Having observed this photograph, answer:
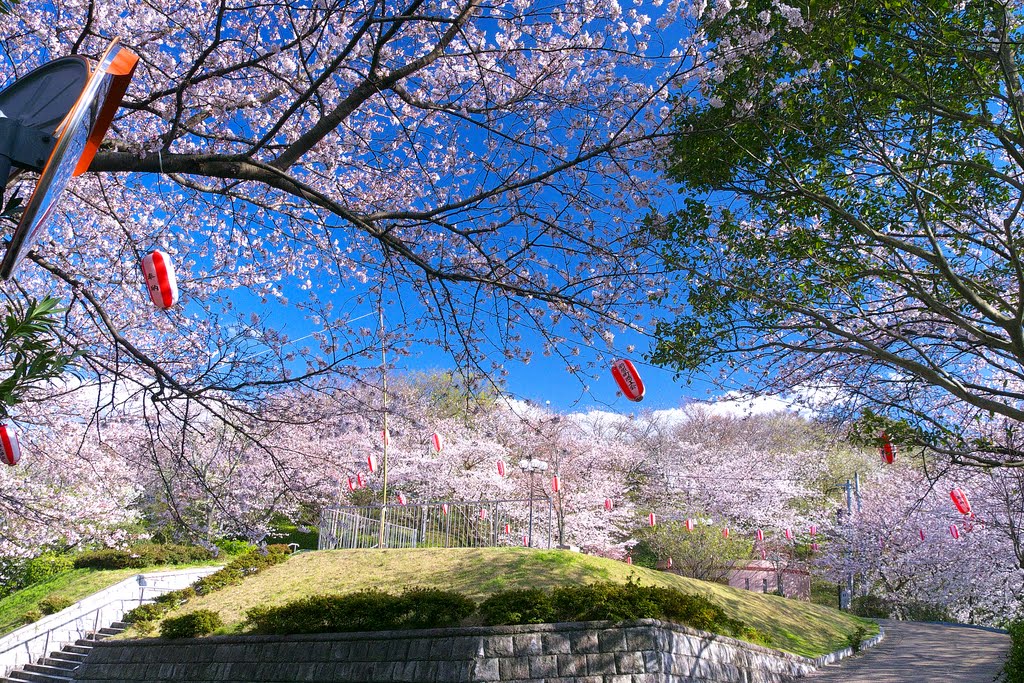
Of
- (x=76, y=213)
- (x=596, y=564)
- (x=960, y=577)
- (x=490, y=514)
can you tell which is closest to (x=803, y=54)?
(x=76, y=213)

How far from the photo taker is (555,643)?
8055 millimetres

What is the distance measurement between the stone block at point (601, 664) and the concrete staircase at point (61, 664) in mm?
9857

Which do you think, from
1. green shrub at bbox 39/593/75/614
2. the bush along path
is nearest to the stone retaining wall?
the bush along path

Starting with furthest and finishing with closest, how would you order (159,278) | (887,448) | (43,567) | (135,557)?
(43,567) < (135,557) < (887,448) < (159,278)

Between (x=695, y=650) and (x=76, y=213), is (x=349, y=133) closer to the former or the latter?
(x=76, y=213)

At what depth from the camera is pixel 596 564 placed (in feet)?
39.3

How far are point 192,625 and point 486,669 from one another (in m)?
5.69

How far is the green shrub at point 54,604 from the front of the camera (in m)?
14.4

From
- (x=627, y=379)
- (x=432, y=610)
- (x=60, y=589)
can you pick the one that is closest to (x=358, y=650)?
(x=432, y=610)

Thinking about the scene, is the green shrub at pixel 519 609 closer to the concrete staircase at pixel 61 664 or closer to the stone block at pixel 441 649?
the stone block at pixel 441 649

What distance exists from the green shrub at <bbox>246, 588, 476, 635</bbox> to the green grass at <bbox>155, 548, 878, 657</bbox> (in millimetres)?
1274

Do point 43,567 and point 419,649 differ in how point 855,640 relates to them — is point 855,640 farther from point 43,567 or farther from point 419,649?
point 43,567

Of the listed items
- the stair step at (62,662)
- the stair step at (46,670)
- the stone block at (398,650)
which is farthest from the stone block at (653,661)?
the stair step at (46,670)

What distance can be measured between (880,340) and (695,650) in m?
4.56
